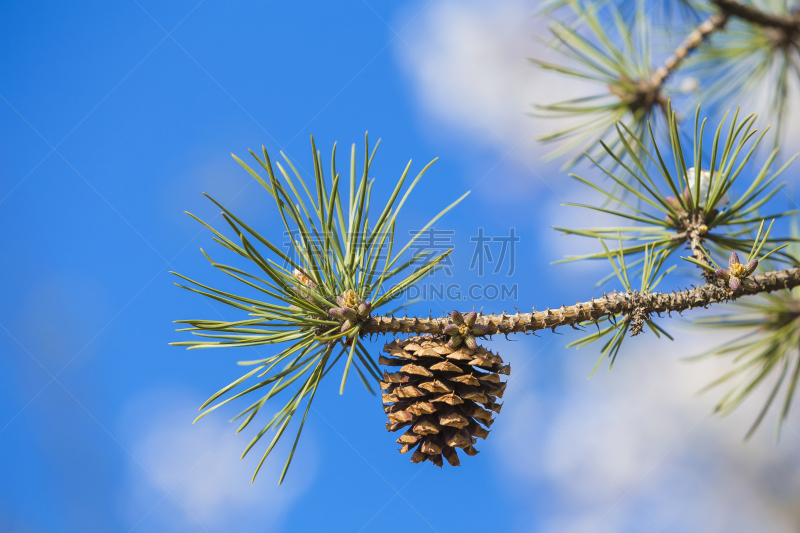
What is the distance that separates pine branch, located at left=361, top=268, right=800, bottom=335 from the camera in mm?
555

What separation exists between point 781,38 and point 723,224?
80 cm

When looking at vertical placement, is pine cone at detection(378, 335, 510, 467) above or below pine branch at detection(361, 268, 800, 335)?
below

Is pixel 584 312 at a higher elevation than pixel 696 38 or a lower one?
lower

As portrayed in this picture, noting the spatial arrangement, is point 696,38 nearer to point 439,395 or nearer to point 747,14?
point 747,14

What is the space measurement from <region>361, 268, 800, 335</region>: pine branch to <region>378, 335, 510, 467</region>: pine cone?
0.02 m

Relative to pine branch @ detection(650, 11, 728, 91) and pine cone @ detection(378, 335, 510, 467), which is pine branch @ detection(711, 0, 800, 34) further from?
pine cone @ detection(378, 335, 510, 467)

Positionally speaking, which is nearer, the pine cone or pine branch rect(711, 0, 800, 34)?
the pine cone

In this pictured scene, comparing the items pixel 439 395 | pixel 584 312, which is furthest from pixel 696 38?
pixel 439 395

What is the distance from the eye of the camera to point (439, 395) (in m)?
0.56

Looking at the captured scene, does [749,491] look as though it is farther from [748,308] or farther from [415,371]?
[415,371]

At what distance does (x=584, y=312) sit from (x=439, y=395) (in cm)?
18

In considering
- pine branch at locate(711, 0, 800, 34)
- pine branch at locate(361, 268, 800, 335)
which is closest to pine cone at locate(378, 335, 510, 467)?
pine branch at locate(361, 268, 800, 335)

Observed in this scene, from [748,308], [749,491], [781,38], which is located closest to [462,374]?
[748,308]

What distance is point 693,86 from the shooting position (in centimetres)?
118
